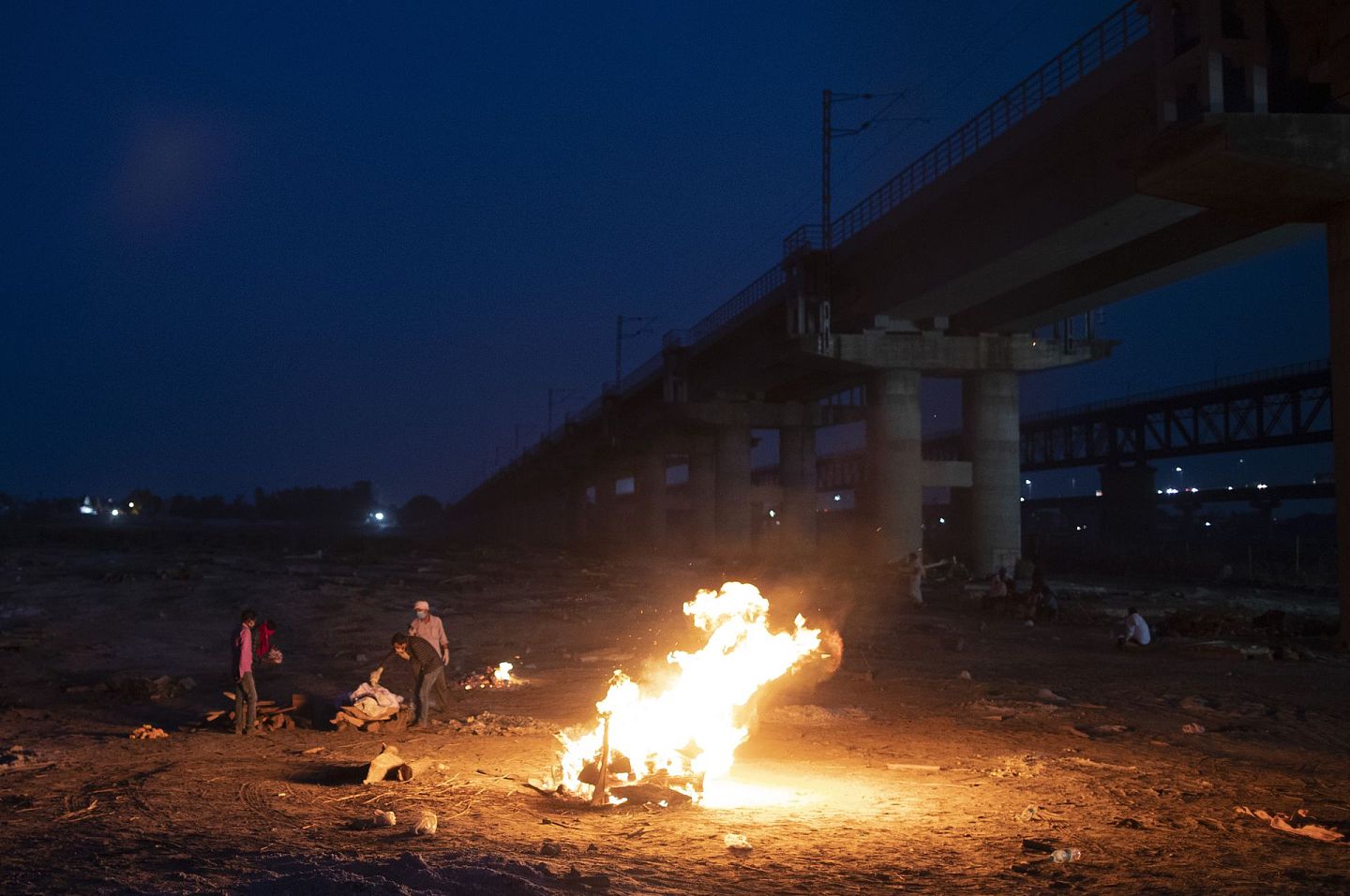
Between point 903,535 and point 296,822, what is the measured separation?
31.5 m

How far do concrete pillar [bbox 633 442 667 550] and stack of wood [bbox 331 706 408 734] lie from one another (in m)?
55.1

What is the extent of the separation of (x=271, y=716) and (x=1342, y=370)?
59.5 ft

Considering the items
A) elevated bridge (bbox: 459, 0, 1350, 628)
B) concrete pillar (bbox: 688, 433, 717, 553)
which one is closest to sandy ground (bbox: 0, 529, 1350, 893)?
elevated bridge (bbox: 459, 0, 1350, 628)

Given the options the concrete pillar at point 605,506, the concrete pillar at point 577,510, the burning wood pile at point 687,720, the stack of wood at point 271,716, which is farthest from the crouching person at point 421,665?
the concrete pillar at point 577,510

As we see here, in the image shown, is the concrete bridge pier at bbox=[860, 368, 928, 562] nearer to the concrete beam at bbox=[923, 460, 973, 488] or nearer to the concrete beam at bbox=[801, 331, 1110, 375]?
the concrete beam at bbox=[923, 460, 973, 488]

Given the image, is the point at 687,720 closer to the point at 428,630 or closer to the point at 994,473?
the point at 428,630

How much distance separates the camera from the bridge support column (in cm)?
3862

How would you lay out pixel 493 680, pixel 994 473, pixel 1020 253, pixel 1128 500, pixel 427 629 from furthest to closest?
pixel 1128 500
pixel 994 473
pixel 1020 253
pixel 493 680
pixel 427 629

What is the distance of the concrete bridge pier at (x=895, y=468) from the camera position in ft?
127

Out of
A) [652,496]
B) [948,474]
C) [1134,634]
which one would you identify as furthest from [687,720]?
[652,496]

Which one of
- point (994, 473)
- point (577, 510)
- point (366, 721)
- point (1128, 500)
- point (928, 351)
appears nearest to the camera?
point (366, 721)

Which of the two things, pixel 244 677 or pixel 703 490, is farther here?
pixel 703 490

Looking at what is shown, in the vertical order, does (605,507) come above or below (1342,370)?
below

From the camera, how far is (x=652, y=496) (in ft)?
242
